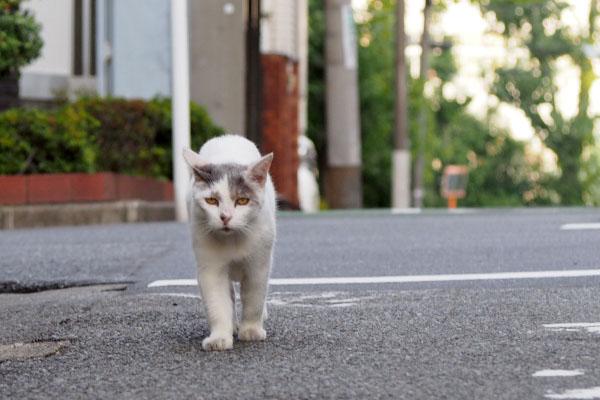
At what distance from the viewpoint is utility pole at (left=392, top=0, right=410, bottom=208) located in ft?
92.5

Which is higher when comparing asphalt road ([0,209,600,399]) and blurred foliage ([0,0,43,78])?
blurred foliage ([0,0,43,78])

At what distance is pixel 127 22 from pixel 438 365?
14683 millimetres

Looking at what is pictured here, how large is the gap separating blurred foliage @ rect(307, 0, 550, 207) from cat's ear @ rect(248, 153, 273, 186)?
27.9m

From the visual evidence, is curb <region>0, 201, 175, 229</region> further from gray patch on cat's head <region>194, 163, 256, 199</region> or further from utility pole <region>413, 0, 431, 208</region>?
utility pole <region>413, 0, 431, 208</region>

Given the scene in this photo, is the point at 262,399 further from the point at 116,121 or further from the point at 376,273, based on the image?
the point at 116,121

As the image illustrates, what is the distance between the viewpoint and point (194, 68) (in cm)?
1992

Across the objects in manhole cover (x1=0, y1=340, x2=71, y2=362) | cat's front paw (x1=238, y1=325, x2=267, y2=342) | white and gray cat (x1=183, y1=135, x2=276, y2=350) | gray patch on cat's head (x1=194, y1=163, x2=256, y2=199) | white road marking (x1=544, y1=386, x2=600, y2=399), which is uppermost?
gray patch on cat's head (x1=194, y1=163, x2=256, y2=199)

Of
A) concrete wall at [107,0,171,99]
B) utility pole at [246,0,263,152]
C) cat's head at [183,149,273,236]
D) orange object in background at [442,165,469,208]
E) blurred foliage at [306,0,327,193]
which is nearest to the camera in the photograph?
cat's head at [183,149,273,236]

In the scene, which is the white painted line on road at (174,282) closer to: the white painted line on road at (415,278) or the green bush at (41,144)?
the white painted line on road at (415,278)

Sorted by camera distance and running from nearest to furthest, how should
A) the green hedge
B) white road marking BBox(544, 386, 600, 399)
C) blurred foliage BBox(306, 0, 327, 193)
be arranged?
1. white road marking BBox(544, 386, 600, 399)
2. the green hedge
3. blurred foliage BBox(306, 0, 327, 193)

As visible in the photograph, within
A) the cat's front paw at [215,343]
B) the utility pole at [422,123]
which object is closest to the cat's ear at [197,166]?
the cat's front paw at [215,343]

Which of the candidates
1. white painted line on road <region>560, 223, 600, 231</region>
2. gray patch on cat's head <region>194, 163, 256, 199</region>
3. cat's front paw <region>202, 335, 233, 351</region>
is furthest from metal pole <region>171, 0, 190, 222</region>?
cat's front paw <region>202, 335, 233, 351</region>

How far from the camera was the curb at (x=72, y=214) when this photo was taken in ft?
38.8

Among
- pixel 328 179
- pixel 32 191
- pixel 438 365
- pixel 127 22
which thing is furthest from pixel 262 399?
pixel 328 179
